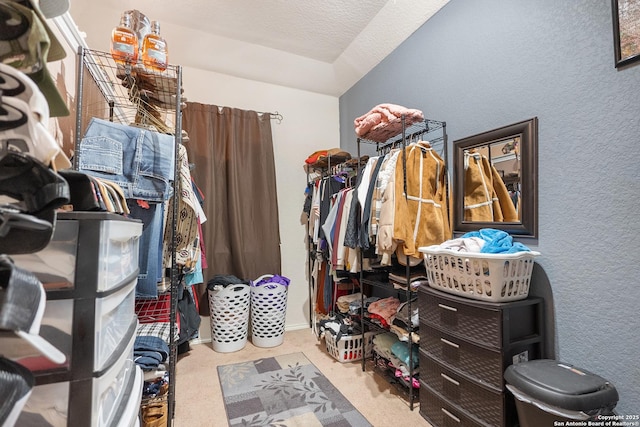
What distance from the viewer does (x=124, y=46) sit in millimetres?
1389

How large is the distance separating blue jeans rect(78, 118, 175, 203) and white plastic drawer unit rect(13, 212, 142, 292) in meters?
0.73

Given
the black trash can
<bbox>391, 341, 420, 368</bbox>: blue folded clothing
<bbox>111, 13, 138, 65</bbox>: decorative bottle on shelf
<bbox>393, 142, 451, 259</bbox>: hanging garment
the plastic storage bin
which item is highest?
<bbox>111, 13, 138, 65</bbox>: decorative bottle on shelf

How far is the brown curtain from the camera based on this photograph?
2730 mm

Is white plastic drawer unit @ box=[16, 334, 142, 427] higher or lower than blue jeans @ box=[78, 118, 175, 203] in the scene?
lower

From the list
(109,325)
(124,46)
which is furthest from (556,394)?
(124,46)

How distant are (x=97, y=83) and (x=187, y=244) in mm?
1120

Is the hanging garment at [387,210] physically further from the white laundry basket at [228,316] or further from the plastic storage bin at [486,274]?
the white laundry basket at [228,316]

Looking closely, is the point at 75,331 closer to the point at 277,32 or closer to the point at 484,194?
the point at 484,194

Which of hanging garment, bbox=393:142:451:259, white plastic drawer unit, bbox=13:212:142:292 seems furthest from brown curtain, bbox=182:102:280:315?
white plastic drawer unit, bbox=13:212:142:292

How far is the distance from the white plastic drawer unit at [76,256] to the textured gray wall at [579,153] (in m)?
1.80

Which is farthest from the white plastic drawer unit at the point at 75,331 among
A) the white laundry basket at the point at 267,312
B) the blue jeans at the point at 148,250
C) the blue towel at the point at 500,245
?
the white laundry basket at the point at 267,312

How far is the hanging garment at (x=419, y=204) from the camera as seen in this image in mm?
1762

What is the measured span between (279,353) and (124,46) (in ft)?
7.78

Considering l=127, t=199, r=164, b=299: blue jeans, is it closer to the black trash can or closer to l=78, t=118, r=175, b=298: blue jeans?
l=78, t=118, r=175, b=298: blue jeans
